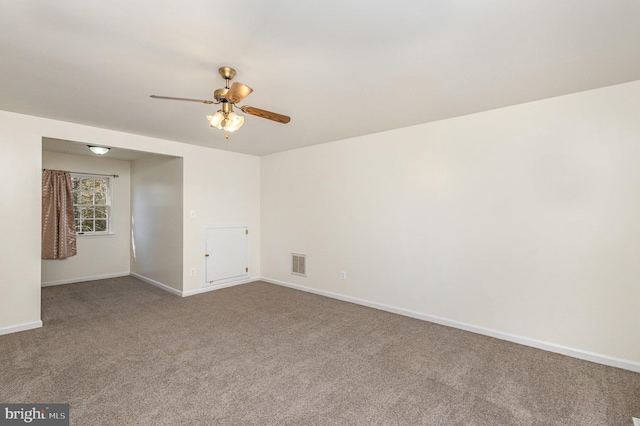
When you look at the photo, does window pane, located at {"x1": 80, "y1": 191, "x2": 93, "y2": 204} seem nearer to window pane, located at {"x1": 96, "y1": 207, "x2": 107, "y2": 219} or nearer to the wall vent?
window pane, located at {"x1": 96, "y1": 207, "x2": 107, "y2": 219}

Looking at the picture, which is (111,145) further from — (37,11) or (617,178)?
→ (617,178)

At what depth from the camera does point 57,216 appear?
5.27m

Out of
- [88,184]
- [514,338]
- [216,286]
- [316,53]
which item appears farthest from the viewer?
[88,184]

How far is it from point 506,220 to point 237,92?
2.86 metres

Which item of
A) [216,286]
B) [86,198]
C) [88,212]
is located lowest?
[216,286]

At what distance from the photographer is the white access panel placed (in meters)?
5.07

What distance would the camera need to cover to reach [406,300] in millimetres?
3883

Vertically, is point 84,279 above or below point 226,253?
below

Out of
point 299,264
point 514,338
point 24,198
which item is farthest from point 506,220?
point 24,198

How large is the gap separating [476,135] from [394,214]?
1319 millimetres

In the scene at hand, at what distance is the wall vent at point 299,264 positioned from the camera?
200 inches

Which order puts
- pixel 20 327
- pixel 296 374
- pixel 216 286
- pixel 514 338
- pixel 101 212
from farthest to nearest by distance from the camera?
pixel 101 212
pixel 216 286
pixel 20 327
pixel 514 338
pixel 296 374

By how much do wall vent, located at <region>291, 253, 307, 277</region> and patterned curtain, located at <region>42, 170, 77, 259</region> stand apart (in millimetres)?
3976

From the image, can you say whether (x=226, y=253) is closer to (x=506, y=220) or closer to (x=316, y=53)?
(x=316, y=53)
